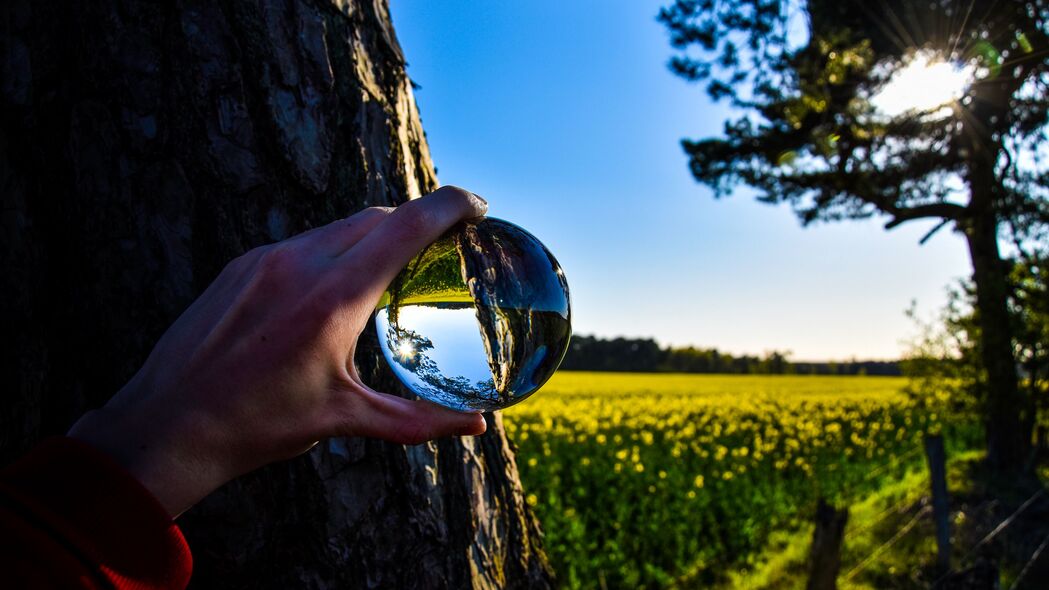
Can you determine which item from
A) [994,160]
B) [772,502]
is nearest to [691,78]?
[994,160]

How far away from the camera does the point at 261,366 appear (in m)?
0.83

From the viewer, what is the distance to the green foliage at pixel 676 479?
6840 millimetres

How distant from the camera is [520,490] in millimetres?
1717

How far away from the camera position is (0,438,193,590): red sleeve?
0.69m

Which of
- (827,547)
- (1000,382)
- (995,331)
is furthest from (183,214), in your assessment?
(1000,382)

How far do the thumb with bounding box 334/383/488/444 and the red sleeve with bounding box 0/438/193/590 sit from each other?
10.0 inches

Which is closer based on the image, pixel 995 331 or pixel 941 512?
pixel 941 512

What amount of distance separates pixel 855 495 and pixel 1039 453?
16.1 feet

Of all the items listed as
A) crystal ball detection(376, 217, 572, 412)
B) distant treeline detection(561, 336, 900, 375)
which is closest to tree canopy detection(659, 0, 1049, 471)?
crystal ball detection(376, 217, 572, 412)

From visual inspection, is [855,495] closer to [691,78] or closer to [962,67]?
[962,67]

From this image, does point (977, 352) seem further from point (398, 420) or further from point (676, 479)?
point (398, 420)

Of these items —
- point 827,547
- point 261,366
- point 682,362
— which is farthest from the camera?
point 682,362

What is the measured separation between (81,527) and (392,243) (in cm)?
49

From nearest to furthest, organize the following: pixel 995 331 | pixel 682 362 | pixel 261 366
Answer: pixel 261 366 → pixel 995 331 → pixel 682 362
